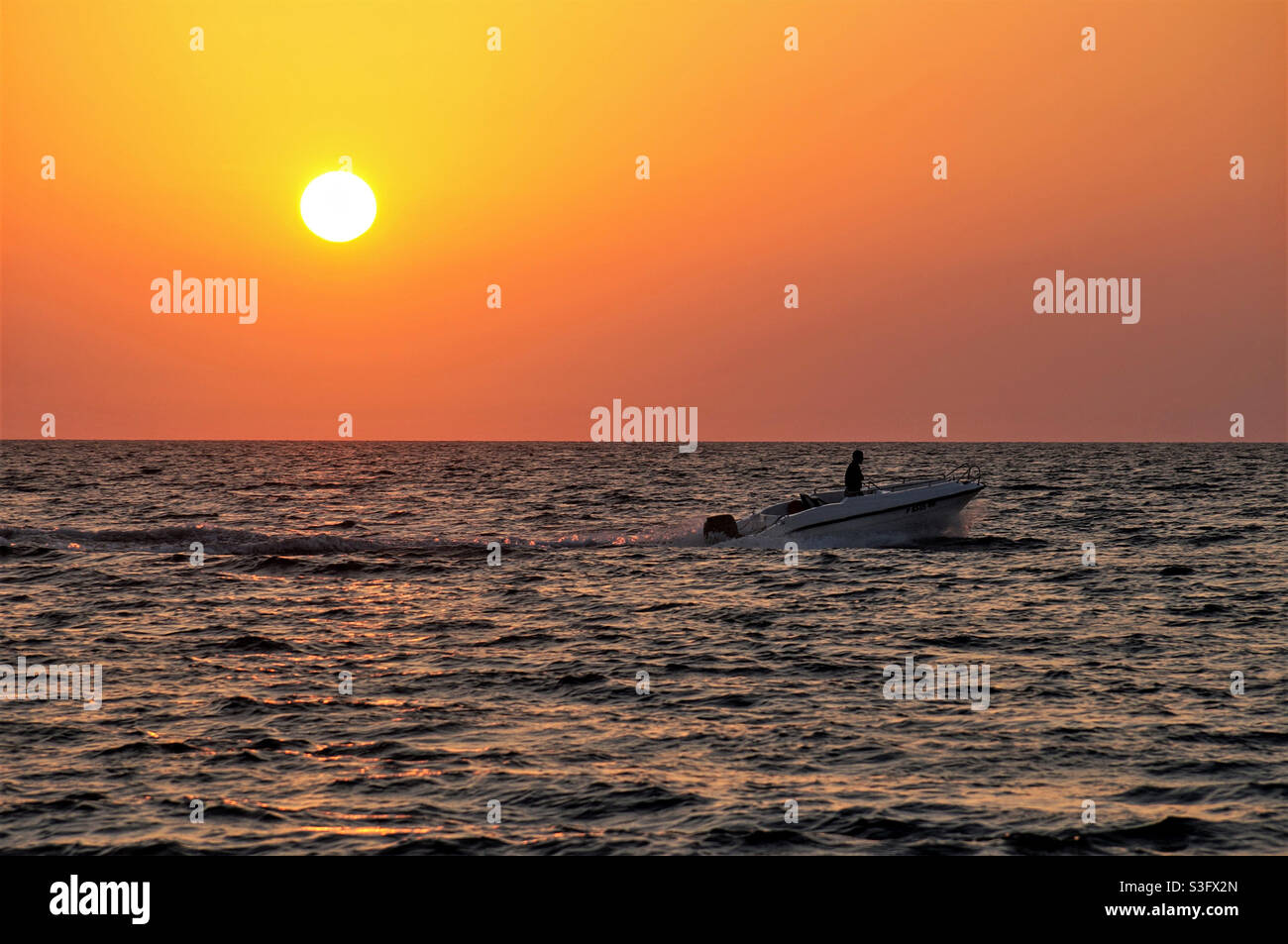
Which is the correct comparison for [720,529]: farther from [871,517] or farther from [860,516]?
[871,517]

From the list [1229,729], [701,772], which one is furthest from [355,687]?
[1229,729]

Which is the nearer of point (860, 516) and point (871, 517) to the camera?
point (860, 516)

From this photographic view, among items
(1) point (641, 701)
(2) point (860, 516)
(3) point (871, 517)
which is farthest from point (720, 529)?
(1) point (641, 701)

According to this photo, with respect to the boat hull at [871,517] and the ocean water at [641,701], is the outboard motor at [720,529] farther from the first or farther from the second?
the ocean water at [641,701]

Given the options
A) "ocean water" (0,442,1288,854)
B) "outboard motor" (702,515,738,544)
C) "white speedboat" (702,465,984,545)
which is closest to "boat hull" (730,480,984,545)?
"white speedboat" (702,465,984,545)

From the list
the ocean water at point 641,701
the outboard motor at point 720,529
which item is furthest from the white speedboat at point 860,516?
the ocean water at point 641,701

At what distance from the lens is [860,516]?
32375 millimetres

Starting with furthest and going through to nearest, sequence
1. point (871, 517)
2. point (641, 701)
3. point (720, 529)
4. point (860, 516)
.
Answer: point (720, 529) < point (871, 517) < point (860, 516) < point (641, 701)

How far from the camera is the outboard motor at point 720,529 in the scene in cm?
3444

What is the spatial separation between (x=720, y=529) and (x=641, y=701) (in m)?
19.9

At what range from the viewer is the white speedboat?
32.4 metres

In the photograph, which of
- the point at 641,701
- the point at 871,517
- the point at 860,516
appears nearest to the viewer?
the point at 641,701

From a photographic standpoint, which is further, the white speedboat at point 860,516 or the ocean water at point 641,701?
the white speedboat at point 860,516

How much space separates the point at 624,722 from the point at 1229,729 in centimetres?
691
